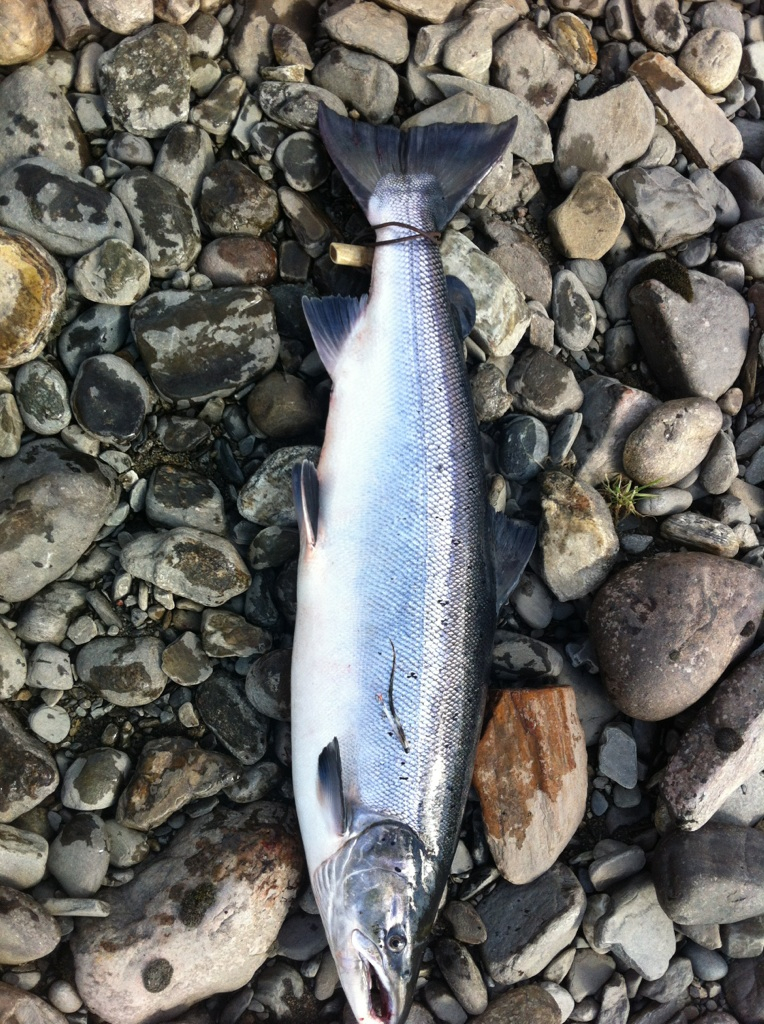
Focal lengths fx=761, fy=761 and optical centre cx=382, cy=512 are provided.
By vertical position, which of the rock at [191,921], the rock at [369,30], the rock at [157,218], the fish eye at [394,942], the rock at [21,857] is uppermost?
the rock at [369,30]

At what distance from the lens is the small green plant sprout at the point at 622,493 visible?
14.5ft

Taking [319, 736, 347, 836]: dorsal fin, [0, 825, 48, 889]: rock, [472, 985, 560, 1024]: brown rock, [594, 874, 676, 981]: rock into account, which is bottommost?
[472, 985, 560, 1024]: brown rock

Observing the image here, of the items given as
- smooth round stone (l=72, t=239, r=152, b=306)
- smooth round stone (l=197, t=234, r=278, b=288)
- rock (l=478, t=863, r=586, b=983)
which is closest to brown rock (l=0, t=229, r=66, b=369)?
smooth round stone (l=72, t=239, r=152, b=306)

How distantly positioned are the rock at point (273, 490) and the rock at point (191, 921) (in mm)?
1559

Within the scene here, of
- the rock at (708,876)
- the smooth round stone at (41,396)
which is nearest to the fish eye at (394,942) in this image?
the rock at (708,876)

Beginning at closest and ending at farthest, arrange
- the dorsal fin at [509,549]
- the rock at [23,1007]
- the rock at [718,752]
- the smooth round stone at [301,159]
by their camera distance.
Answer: the rock at [23,1007] → the dorsal fin at [509,549] → the rock at [718,752] → the smooth round stone at [301,159]

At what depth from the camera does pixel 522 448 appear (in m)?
4.33

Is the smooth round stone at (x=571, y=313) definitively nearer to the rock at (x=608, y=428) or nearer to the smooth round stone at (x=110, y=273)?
the rock at (x=608, y=428)

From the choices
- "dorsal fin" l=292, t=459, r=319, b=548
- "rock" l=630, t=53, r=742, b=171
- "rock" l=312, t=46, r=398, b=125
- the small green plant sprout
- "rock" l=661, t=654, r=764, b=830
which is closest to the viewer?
"dorsal fin" l=292, t=459, r=319, b=548

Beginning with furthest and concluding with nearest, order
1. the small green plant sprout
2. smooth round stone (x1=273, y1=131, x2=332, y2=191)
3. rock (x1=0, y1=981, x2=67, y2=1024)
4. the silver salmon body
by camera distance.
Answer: the small green plant sprout, smooth round stone (x1=273, y1=131, x2=332, y2=191), the silver salmon body, rock (x1=0, y1=981, x2=67, y2=1024)

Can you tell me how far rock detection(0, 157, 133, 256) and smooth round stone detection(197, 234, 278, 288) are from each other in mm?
491

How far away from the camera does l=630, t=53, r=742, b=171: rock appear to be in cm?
490

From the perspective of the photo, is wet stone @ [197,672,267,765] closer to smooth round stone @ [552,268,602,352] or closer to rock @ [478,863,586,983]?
rock @ [478,863,586,983]

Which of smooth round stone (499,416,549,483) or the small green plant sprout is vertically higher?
smooth round stone (499,416,549,483)
